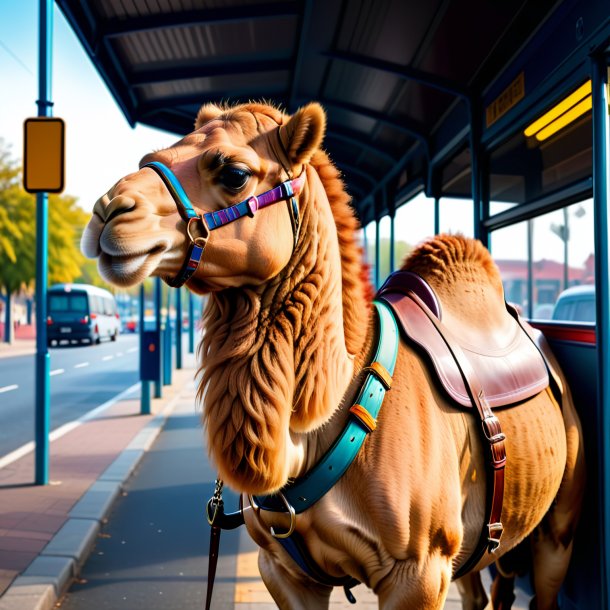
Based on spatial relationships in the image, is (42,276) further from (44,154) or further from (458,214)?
(458,214)

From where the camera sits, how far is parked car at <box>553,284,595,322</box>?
275 centimetres

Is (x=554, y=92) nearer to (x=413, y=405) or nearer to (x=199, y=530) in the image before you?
(x=413, y=405)

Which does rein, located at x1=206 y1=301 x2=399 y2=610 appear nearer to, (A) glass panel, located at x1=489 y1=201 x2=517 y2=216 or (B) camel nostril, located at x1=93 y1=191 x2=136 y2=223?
(B) camel nostril, located at x1=93 y1=191 x2=136 y2=223

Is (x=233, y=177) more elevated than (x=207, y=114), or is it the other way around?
(x=207, y=114)

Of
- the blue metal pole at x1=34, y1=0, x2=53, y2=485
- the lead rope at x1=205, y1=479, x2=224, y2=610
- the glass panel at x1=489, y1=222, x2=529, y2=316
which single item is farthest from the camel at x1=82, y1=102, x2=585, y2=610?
the blue metal pole at x1=34, y1=0, x2=53, y2=485

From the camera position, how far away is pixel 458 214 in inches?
185

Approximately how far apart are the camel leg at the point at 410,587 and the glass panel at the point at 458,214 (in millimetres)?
2623

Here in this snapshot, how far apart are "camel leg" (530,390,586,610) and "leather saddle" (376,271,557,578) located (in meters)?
0.26

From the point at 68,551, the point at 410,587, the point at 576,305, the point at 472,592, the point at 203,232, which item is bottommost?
the point at 68,551

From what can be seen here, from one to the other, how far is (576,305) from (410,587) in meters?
1.70

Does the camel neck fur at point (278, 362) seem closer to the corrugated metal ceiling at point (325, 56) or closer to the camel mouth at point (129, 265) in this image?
the camel mouth at point (129, 265)

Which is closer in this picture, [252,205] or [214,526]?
[252,205]

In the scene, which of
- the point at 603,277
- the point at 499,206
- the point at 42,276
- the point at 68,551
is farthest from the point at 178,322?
the point at 603,277

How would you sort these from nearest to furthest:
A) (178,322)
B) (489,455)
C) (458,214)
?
1. (489,455)
2. (458,214)
3. (178,322)
